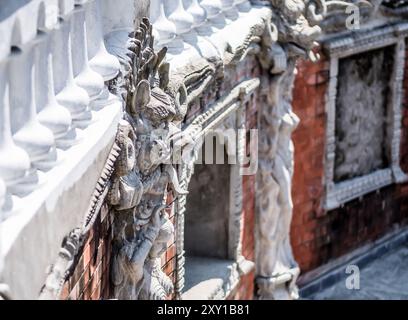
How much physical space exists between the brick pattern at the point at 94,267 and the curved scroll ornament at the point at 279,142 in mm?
3507

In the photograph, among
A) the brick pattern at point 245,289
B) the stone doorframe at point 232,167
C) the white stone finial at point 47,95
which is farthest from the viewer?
the brick pattern at point 245,289

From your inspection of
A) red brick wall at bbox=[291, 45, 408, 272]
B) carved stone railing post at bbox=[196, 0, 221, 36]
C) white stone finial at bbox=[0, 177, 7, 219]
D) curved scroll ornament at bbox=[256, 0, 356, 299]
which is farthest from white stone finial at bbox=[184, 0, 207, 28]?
red brick wall at bbox=[291, 45, 408, 272]

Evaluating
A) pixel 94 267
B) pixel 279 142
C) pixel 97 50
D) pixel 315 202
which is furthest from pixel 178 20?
pixel 315 202

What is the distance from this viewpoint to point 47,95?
3.90m

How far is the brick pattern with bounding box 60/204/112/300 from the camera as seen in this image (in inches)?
162

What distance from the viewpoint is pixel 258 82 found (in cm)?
798

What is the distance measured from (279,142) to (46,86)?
16.2 ft

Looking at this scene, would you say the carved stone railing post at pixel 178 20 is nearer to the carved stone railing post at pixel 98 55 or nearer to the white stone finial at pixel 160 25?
the white stone finial at pixel 160 25

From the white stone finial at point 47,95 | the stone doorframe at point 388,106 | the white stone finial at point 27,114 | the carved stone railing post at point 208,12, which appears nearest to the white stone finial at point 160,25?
the carved stone railing post at point 208,12

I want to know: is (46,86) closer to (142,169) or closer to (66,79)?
(66,79)

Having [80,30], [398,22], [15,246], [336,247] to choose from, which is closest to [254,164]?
[336,247]

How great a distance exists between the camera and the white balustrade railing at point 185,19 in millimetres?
5754

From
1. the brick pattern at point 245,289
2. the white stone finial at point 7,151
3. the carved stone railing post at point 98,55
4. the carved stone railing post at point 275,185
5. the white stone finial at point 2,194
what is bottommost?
the brick pattern at point 245,289

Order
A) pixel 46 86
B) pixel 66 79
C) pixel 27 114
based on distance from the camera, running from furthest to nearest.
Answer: pixel 66 79 < pixel 46 86 < pixel 27 114
